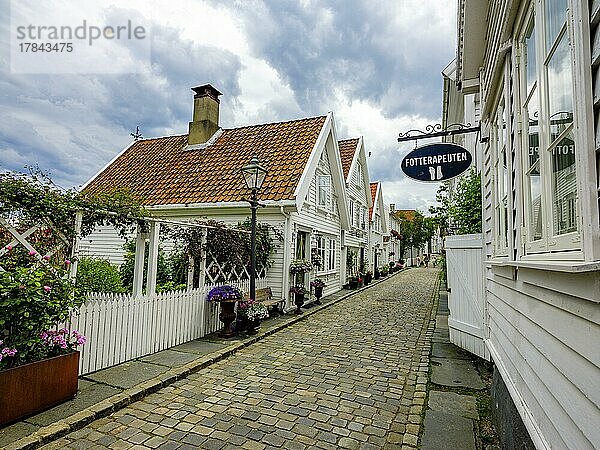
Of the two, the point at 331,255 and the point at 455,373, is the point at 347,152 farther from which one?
the point at 455,373

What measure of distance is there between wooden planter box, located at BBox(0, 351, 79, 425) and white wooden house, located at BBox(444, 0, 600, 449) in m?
4.52

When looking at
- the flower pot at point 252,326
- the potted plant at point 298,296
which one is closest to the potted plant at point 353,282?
the potted plant at point 298,296

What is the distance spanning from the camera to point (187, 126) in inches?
630

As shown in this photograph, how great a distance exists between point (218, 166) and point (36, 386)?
10334mm

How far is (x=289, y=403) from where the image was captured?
179 inches

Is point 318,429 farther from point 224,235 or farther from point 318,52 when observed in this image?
point 318,52

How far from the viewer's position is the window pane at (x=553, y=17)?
1767 millimetres

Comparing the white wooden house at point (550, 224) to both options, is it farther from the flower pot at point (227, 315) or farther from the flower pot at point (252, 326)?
the flower pot at point (227, 315)

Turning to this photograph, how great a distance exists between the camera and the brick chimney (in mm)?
15039

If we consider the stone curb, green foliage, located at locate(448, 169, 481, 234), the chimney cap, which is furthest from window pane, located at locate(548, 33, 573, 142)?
the chimney cap

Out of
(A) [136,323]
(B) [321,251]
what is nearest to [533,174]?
(A) [136,323]

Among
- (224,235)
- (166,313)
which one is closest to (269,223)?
(224,235)

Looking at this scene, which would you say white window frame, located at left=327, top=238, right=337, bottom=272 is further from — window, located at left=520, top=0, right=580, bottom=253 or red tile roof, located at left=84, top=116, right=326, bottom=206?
window, located at left=520, top=0, right=580, bottom=253

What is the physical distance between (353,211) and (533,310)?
1738 centimetres
